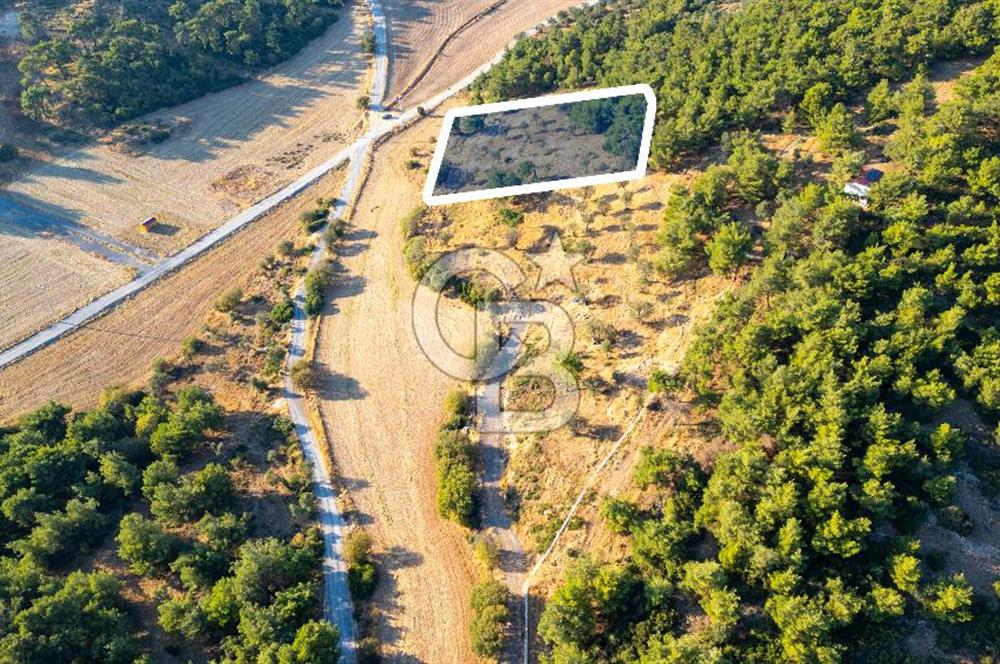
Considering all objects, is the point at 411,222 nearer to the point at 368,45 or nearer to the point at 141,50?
the point at 368,45

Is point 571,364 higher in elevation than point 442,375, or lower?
higher

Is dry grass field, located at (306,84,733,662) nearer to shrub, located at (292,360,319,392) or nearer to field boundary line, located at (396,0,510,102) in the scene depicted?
shrub, located at (292,360,319,392)

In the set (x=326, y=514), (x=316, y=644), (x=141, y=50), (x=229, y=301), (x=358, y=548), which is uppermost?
(x=141, y=50)

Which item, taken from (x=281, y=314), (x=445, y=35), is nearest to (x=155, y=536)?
(x=281, y=314)

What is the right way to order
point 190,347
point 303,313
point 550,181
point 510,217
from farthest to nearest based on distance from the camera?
point 550,181, point 510,217, point 303,313, point 190,347

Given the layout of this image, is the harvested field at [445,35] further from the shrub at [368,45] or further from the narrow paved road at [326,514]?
the narrow paved road at [326,514]

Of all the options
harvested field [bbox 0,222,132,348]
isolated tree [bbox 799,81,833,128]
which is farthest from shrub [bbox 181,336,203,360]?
isolated tree [bbox 799,81,833,128]

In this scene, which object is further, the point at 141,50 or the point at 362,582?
the point at 141,50

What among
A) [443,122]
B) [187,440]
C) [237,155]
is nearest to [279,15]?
[237,155]
